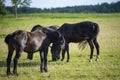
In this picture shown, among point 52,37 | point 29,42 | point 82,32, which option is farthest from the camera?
point 82,32

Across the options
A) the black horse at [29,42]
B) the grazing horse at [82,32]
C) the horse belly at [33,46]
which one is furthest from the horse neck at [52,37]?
the grazing horse at [82,32]

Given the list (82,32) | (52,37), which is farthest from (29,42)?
(82,32)

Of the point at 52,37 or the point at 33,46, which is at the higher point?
the point at 52,37

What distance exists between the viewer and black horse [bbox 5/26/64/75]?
873 cm

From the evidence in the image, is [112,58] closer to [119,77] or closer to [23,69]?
[119,77]

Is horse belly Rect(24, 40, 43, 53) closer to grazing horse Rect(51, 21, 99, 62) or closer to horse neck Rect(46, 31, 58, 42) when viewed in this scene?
horse neck Rect(46, 31, 58, 42)

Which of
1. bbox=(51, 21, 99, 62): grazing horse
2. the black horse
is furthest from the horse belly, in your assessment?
bbox=(51, 21, 99, 62): grazing horse

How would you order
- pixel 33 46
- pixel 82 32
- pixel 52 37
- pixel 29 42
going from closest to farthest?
pixel 29 42 → pixel 33 46 → pixel 52 37 → pixel 82 32

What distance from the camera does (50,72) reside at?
31.7 ft

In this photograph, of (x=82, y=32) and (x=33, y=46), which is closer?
(x=33, y=46)

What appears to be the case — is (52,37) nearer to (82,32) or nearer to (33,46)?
(33,46)

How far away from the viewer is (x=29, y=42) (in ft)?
29.8

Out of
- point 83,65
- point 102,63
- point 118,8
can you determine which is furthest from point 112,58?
point 118,8

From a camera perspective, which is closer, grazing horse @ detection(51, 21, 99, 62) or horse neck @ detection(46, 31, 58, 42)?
horse neck @ detection(46, 31, 58, 42)
